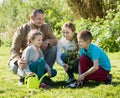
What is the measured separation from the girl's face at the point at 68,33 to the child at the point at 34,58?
0.40 meters

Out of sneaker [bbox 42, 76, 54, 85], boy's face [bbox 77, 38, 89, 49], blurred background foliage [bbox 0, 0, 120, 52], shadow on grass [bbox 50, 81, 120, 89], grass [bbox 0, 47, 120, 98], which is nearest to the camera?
grass [bbox 0, 47, 120, 98]

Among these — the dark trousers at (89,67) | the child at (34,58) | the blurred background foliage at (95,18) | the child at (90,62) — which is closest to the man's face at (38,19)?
the child at (34,58)

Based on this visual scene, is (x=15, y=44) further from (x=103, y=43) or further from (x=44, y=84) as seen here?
(x=103, y=43)

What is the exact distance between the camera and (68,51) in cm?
582

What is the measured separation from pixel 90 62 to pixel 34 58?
32.0 inches

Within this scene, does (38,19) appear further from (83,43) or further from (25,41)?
(83,43)

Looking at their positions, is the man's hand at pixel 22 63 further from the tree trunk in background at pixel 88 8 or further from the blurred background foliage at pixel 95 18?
the tree trunk in background at pixel 88 8

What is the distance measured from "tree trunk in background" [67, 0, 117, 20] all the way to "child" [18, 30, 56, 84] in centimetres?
949

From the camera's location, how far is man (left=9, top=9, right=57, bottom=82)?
5.83 metres

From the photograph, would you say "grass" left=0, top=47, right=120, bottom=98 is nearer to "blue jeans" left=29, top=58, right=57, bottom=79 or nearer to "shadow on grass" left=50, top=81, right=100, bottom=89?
"shadow on grass" left=50, top=81, right=100, bottom=89

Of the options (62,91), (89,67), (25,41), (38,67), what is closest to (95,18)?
(25,41)

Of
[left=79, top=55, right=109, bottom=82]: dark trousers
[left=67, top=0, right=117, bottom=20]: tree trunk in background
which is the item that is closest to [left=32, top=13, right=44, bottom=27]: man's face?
[left=79, top=55, right=109, bottom=82]: dark trousers

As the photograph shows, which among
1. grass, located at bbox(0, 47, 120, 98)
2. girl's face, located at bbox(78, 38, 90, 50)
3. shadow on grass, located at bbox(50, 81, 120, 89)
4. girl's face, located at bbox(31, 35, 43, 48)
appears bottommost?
shadow on grass, located at bbox(50, 81, 120, 89)

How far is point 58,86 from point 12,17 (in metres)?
19.3
